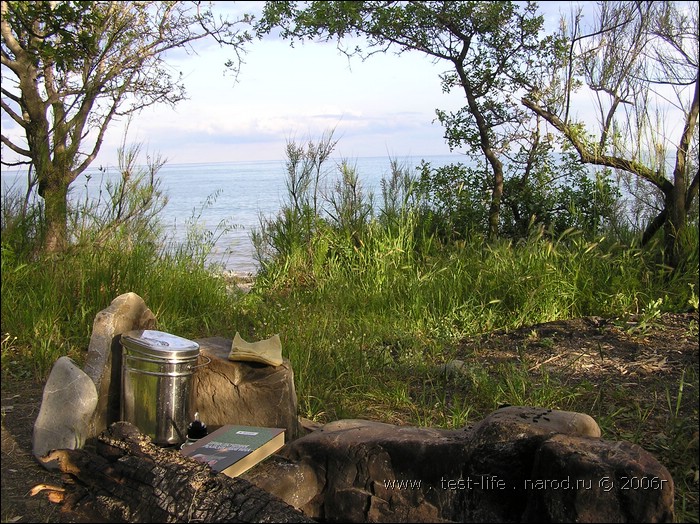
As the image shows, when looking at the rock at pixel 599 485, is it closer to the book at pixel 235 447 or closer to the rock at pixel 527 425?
the rock at pixel 527 425

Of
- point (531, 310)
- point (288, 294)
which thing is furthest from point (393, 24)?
point (531, 310)

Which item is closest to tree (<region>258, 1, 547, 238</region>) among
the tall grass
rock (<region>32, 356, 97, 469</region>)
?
the tall grass

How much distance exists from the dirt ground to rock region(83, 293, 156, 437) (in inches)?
16.4

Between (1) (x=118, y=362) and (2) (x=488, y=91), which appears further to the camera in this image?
(2) (x=488, y=91)

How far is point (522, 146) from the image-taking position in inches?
319

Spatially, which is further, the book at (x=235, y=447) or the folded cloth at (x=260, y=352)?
the folded cloth at (x=260, y=352)

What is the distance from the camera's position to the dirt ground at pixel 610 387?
120 inches

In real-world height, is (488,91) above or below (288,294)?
above

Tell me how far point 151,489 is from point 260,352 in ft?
4.08

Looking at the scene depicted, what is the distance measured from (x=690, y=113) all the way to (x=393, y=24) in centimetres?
339

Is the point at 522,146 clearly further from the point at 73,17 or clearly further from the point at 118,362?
the point at 118,362

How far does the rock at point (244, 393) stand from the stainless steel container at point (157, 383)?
5.7 inches

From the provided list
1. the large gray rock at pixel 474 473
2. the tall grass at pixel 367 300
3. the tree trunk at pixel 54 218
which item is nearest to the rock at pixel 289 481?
the large gray rock at pixel 474 473

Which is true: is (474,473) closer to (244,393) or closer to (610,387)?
(244,393)
